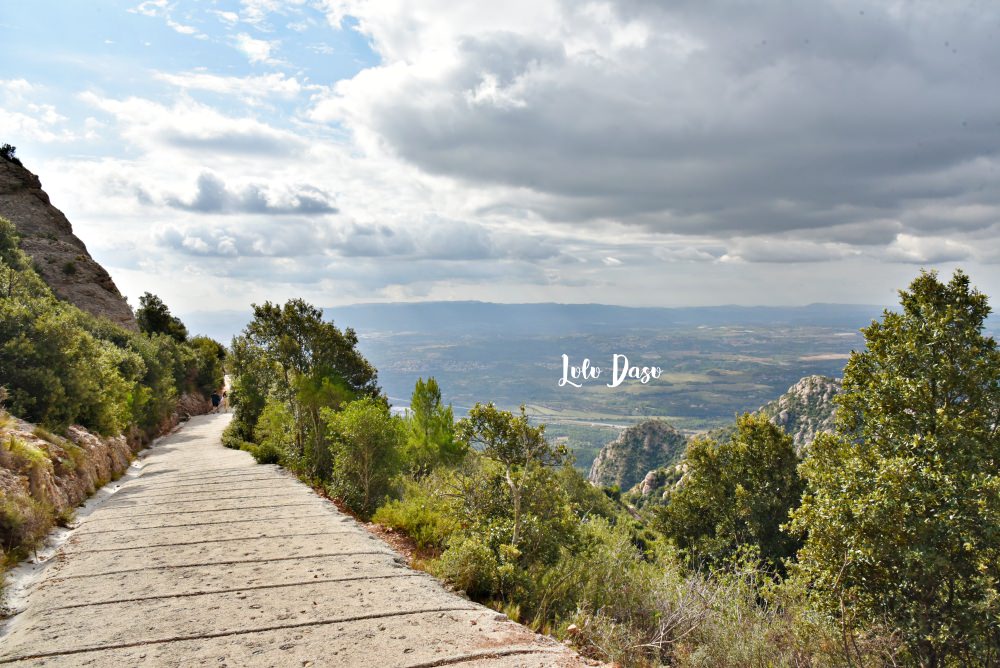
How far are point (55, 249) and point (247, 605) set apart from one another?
1899 inches

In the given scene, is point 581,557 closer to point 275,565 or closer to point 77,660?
point 275,565

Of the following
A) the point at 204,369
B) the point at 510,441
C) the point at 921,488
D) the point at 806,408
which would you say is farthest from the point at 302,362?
the point at 806,408

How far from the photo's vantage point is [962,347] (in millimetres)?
9539

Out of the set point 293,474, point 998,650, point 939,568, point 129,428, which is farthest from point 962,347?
point 129,428

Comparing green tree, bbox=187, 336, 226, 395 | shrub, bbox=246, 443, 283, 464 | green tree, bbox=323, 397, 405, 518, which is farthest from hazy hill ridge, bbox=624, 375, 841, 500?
green tree, bbox=323, 397, 405, 518

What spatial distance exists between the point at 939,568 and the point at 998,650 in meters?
1.36

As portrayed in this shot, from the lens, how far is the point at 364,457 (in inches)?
516

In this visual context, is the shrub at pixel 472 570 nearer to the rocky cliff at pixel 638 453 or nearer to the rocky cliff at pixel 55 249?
the rocky cliff at pixel 55 249

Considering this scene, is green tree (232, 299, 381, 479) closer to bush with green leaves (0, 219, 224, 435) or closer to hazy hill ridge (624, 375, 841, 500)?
bush with green leaves (0, 219, 224, 435)

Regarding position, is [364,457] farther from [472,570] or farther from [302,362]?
[302,362]

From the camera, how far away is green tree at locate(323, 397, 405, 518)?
1295cm

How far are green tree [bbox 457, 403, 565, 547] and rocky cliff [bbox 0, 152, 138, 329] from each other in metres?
40.1

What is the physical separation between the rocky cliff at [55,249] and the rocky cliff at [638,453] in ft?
258

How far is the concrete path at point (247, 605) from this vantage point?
17.4 feet
